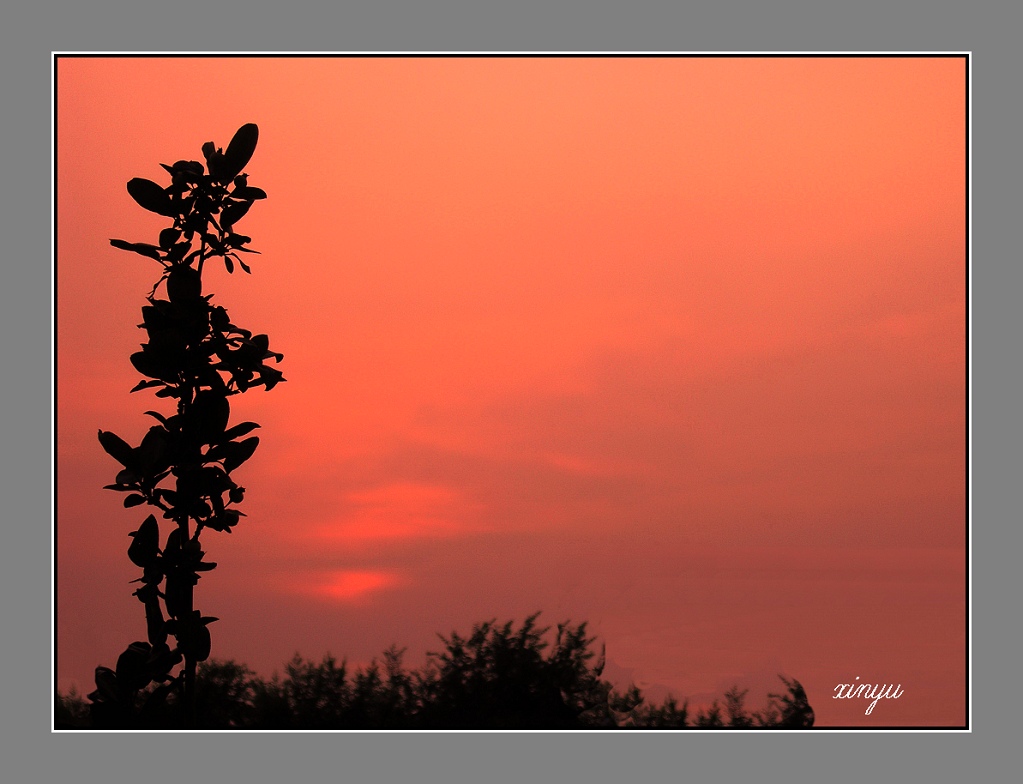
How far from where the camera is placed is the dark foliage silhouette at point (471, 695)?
4375 millimetres

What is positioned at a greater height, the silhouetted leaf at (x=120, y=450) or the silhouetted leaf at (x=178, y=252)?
the silhouetted leaf at (x=178, y=252)

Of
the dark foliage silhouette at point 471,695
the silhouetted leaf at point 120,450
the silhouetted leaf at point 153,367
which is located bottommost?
the dark foliage silhouette at point 471,695

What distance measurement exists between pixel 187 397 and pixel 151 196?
2.28 ft

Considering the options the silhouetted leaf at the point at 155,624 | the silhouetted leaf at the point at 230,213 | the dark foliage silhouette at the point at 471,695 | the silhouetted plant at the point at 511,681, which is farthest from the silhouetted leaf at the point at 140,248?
the silhouetted plant at the point at 511,681

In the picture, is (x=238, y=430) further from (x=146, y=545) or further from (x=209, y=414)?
(x=146, y=545)

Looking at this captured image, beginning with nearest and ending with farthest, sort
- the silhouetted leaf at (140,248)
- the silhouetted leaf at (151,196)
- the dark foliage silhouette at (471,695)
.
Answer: the silhouetted leaf at (140,248), the silhouetted leaf at (151,196), the dark foliage silhouette at (471,695)

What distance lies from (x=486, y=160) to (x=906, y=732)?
114 inches

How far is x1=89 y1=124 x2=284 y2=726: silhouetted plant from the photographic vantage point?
12.0 ft

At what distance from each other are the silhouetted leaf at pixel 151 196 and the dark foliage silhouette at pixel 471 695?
1.85m

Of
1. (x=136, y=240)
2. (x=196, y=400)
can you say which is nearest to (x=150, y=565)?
(x=196, y=400)

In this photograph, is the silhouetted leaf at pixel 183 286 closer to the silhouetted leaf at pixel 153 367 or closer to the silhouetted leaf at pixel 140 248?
the silhouetted leaf at pixel 140 248

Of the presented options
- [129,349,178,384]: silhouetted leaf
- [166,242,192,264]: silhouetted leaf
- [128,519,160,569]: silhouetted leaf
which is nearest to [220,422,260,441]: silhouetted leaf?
[129,349,178,384]: silhouetted leaf

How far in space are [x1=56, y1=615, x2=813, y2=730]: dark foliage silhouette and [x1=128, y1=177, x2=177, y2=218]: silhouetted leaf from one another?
185 centimetres

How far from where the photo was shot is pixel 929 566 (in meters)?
4.43
